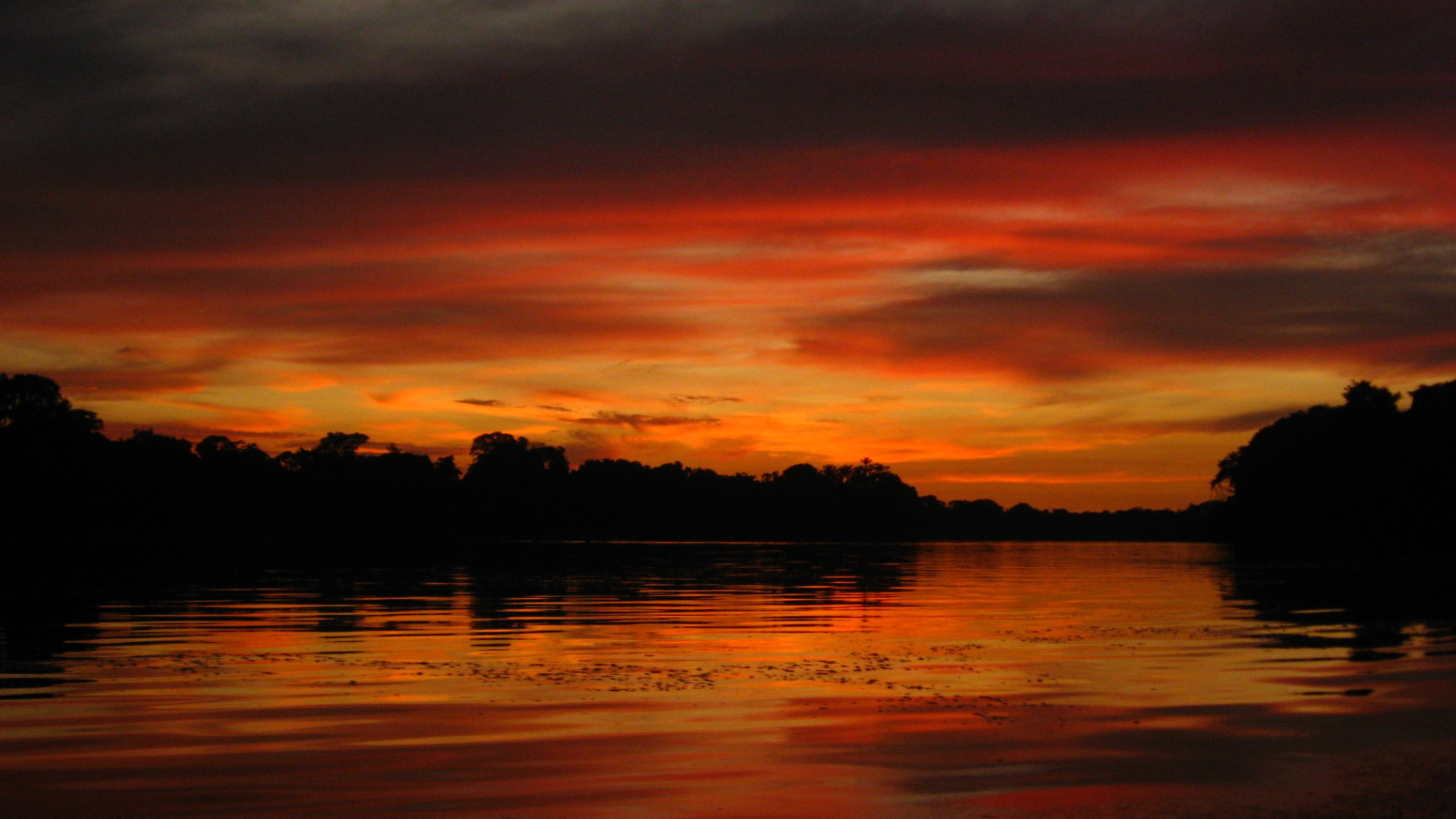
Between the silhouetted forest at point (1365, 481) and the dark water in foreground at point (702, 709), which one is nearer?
the dark water in foreground at point (702, 709)

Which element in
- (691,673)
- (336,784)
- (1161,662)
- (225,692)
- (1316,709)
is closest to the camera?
(336,784)

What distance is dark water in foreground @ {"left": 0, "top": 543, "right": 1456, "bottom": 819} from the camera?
11828 mm

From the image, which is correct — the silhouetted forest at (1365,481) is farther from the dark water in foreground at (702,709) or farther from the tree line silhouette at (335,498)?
the dark water in foreground at (702,709)

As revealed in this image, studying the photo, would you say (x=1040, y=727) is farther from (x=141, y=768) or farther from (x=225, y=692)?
(x=225, y=692)

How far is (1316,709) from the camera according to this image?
16.7 meters

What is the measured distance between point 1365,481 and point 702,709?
11257 cm

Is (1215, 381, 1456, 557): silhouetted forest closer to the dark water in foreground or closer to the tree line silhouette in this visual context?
the tree line silhouette

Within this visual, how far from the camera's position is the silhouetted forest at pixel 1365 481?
355ft

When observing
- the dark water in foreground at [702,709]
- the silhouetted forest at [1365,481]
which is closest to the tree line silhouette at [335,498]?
the silhouetted forest at [1365,481]

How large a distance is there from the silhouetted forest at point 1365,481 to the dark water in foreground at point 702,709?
84032 millimetres

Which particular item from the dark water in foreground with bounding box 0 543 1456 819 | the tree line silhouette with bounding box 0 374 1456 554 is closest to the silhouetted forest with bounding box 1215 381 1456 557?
the tree line silhouette with bounding box 0 374 1456 554

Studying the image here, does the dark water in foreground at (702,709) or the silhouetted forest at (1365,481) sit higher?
the silhouetted forest at (1365,481)

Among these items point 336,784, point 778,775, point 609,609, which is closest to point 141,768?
point 336,784

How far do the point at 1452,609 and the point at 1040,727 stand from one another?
26.0 meters
